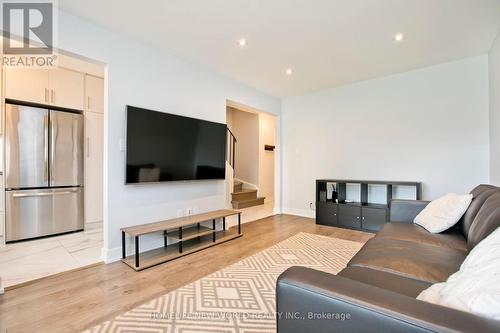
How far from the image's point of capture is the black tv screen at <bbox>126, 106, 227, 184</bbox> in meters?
2.67

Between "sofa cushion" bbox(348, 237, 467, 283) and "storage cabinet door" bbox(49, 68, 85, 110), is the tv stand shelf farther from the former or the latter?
"storage cabinet door" bbox(49, 68, 85, 110)

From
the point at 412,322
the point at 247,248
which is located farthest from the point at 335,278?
the point at 247,248

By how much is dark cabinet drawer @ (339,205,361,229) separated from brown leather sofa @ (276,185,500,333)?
2.06 meters

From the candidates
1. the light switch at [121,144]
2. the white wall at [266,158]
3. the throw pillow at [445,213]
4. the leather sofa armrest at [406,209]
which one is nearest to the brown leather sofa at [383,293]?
the throw pillow at [445,213]

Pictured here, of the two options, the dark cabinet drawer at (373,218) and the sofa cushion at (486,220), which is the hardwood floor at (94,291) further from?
the sofa cushion at (486,220)

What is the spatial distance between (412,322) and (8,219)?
14.1ft

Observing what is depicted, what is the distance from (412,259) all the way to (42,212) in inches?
170

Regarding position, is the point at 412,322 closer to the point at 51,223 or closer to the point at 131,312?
the point at 131,312

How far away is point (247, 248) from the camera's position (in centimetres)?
302

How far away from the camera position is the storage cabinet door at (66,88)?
3.41 m

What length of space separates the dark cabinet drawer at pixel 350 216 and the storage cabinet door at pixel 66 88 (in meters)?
4.57

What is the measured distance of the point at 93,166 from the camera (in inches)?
149

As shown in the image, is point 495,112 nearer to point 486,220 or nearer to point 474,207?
point 474,207

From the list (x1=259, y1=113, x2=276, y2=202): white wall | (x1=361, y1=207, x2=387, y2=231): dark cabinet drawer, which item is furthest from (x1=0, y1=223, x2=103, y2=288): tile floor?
(x1=259, y1=113, x2=276, y2=202): white wall
